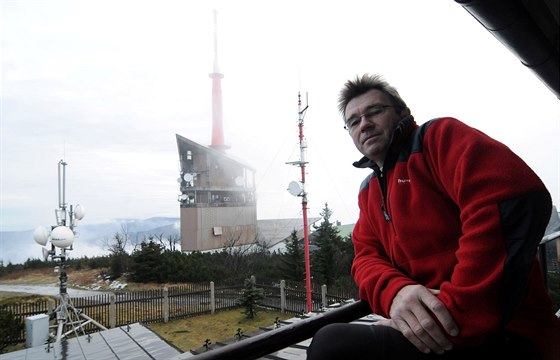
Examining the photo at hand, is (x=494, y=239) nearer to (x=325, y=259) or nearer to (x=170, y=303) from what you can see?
(x=170, y=303)

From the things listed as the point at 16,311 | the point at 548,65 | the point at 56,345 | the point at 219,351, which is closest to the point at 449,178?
the point at 219,351

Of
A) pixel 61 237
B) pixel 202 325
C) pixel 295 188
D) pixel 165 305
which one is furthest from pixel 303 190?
pixel 61 237

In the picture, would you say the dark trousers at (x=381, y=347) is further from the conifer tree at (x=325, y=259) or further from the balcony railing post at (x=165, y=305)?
the conifer tree at (x=325, y=259)

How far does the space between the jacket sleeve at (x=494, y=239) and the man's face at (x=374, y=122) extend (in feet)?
0.75

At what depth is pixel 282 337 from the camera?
498 millimetres

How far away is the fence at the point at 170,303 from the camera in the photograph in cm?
757

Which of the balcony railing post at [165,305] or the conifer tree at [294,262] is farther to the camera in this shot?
the conifer tree at [294,262]

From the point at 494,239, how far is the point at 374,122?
0.35 meters

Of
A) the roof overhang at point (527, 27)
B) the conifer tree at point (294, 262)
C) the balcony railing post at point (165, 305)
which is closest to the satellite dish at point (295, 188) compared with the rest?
the conifer tree at point (294, 262)

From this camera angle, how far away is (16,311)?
24.2ft

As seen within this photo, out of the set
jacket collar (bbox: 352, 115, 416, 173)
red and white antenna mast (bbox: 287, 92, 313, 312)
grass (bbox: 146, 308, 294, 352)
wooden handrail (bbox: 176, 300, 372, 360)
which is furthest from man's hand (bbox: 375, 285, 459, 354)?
grass (bbox: 146, 308, 294, 352)

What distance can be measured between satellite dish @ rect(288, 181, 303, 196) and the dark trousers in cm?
755

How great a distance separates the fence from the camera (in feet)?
24.8

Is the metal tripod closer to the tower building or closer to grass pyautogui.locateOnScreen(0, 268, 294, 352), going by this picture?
grass pyautogui.locateOnScreen(0, 268, 294, 352)
